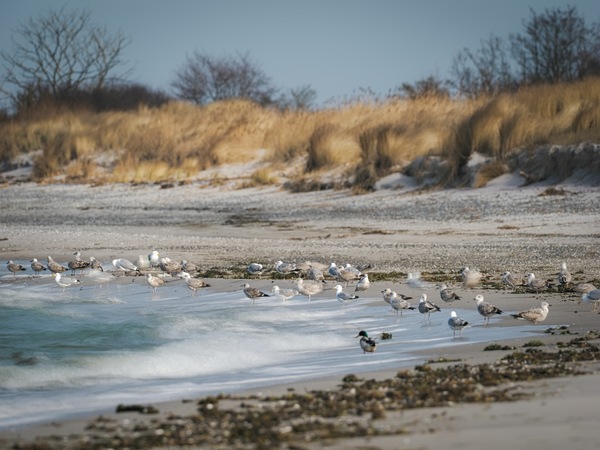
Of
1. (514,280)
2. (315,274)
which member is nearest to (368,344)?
(514,280)

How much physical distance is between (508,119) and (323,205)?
444 cm

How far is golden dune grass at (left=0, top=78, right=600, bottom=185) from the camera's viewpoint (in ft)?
71.0

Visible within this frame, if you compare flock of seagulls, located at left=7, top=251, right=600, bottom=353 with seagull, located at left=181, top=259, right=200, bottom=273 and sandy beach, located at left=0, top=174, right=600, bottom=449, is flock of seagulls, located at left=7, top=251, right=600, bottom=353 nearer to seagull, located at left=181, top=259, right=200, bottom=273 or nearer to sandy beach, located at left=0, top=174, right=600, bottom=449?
seagull, located at left=181, top=259, right=200, bottom=273

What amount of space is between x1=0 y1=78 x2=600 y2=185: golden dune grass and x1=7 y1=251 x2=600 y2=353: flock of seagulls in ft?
30.4

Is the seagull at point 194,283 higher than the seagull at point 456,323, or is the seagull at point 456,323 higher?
the seagull at point 194,283

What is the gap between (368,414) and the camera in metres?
5.40

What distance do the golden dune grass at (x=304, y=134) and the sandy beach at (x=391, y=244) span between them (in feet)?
5.39

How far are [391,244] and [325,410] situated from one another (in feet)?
32.2

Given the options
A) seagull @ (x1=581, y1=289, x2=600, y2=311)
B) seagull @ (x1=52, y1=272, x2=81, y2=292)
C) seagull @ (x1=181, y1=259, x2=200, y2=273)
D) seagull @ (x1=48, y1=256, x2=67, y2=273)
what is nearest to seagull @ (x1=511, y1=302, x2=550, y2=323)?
seagull @ (x1=581, y1=289, x2=600, y2=311)

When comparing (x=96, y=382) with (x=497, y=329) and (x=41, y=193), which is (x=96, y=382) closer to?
(x=497, y=329)

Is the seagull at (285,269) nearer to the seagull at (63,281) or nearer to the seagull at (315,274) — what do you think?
the seagull at (315,274)

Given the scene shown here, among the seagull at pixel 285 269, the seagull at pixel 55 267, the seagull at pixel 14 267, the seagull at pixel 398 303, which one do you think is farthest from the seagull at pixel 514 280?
the seagull at pixel 14 267

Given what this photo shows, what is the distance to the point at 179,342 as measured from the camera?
361 inches

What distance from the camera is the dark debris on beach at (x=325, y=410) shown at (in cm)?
504
